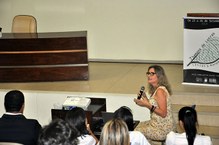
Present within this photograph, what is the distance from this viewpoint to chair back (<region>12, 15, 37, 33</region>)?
865 centimetres

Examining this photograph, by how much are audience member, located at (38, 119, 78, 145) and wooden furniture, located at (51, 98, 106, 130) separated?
214cm

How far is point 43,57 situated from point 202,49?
2.63 meters

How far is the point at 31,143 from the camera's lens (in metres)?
4.14

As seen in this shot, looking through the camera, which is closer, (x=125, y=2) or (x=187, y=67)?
(x=187, y=67)

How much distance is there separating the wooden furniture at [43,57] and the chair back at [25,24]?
0.66m

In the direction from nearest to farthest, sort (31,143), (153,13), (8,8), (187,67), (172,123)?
(31,143) → (172,123) → (187,67) → (153,13) → (8,8)

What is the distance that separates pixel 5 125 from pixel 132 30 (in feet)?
18.7

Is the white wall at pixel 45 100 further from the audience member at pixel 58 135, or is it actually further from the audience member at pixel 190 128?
the audience member at pixel 58 135

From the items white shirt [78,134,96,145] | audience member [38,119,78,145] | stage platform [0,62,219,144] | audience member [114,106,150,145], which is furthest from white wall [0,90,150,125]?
audience member [38,119,78,145]

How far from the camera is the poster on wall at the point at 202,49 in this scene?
280 inches

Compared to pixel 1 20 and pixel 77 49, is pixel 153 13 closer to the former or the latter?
pixel 77 49

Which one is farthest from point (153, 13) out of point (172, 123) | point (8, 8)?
point (172, 123)

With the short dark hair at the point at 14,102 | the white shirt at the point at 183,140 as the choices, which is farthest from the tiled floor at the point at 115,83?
the short dark hair at the point at 14,102

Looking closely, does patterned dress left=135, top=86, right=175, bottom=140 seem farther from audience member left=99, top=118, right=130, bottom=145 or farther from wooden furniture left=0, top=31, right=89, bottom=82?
wooden furniture left=0, top=31, right=89, bottom=82
